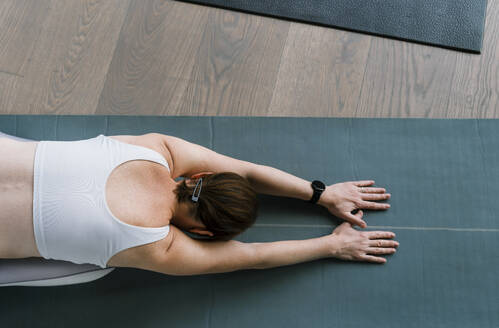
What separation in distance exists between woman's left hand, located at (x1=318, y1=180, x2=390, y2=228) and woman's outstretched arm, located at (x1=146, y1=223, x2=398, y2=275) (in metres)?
0.05

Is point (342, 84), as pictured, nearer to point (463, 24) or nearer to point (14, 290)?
point (463, 24)

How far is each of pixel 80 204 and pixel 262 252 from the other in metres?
0.61

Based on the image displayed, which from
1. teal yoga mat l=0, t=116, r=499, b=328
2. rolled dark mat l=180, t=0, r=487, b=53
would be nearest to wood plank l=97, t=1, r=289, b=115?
rolled dark mat l=180, t=0, r=487, b=53

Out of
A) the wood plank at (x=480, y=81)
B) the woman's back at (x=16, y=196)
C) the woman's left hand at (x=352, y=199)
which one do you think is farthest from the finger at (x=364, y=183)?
the woman's back at (x=16, y=196)

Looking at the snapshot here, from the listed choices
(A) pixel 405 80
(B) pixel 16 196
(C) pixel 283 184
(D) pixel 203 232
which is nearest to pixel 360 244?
(C) pixel 283 184

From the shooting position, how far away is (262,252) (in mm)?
1368

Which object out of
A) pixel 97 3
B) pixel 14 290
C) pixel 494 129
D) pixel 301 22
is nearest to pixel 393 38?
pixel 301 22

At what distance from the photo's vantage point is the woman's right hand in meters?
1.46

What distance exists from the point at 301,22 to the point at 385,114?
23.4 inches

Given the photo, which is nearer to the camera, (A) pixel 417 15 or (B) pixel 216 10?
(A) pixel 417 15

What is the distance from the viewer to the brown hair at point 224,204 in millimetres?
1076

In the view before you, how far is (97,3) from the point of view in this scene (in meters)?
2.01

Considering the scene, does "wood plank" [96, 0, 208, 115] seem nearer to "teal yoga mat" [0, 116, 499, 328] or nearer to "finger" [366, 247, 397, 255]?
"teal yoga mat" [0, 116, 499, 328]

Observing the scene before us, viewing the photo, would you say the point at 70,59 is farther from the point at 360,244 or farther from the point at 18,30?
the point at 360,244
